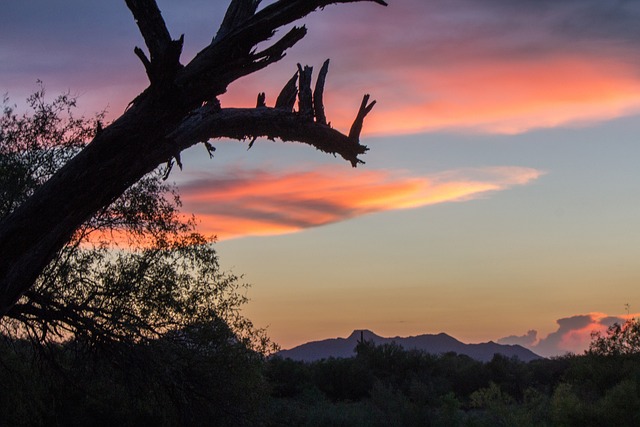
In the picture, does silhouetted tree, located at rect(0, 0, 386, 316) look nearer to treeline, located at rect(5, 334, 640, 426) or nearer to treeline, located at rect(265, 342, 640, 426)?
treeline, located at rect(5, 334, 640, 426)

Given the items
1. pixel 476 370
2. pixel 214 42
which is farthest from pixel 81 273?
pixel 476 370

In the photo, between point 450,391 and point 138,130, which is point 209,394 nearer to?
point 138,130

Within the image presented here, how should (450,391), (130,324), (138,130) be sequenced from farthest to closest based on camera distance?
(450,391) → (130,324) → (138,130)

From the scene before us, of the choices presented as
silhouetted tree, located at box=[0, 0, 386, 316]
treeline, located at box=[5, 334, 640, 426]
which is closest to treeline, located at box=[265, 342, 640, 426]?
treeline, located at box=[5, 334, 640, 426]

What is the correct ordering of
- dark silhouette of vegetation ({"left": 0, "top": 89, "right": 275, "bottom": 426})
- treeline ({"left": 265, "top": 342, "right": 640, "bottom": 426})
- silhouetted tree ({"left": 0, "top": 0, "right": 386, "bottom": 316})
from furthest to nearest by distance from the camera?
treeline ({"left": 265, "top": 342, "right": 640, "bottom": 426}) → dark silhouette of vegetation ({"left": 0, "top": 89, "right": 275, "bottom": 426}) → silhouetted tree ({"left": 0, "top": 0, "right": 386, "bottom": 316})

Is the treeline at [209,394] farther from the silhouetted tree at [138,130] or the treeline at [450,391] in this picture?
the silhouetted tree at [138,130]

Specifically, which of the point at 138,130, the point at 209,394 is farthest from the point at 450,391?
the point at 138,130

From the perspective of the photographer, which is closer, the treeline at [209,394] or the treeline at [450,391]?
the treeline at [209,394]

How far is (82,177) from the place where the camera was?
32.7 feet

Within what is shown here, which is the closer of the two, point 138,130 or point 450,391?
point 138,130

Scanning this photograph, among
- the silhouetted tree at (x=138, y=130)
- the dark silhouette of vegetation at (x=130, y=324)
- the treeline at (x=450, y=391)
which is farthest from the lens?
the treeline at (x=450, y=391)

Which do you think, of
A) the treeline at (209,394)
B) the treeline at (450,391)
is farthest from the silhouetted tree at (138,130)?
the treeline at (450,391)

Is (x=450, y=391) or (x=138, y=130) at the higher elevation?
(x=138, y=130)

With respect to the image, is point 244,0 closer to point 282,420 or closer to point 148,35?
point 148,35
